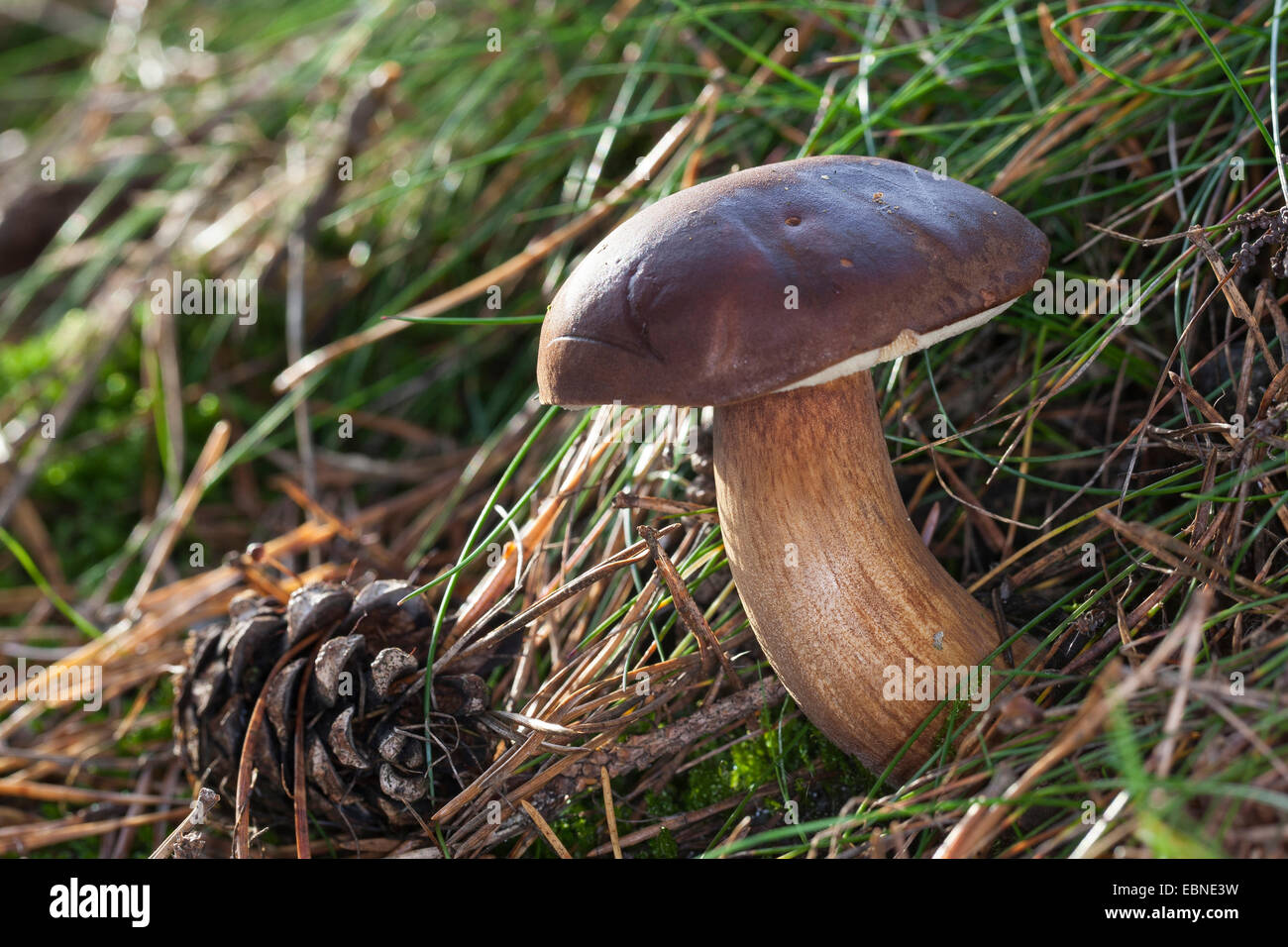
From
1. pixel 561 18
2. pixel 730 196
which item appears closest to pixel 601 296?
pixel 730 196

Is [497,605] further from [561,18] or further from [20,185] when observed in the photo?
[20,185]

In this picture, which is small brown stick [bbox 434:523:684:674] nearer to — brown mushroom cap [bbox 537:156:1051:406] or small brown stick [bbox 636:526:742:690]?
small brown stick [bbox 636:526:742:690]

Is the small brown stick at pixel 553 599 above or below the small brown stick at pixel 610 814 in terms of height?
above

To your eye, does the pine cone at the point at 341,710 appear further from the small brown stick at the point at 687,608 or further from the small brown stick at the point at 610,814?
the small brown stick at the point at 687,608

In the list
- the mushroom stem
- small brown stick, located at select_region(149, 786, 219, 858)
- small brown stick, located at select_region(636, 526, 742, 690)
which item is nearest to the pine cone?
small brown stick, located at select_region(149, 786, 219, 858)

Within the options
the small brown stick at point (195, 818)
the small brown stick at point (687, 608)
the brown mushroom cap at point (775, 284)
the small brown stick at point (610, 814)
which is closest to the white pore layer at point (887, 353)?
the brown mushroom cap at point (775, 284)

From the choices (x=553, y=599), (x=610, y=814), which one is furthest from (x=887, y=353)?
(x=610, y=814)
